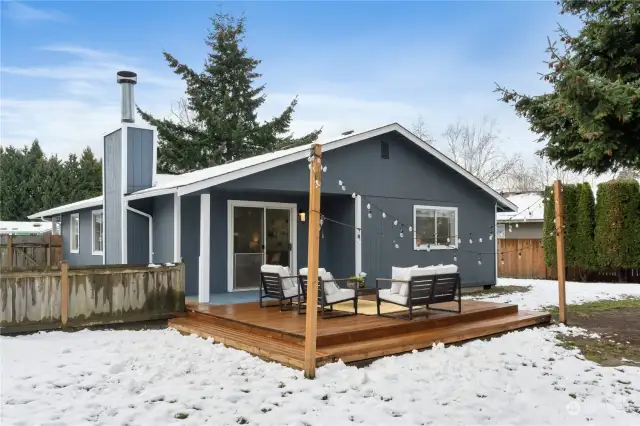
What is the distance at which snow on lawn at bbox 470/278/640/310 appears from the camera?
35.2 feet

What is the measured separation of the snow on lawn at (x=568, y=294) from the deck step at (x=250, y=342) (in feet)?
19.7

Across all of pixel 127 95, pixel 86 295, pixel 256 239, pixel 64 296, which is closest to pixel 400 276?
pixel 256 239

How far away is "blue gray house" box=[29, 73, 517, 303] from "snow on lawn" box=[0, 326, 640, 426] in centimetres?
400

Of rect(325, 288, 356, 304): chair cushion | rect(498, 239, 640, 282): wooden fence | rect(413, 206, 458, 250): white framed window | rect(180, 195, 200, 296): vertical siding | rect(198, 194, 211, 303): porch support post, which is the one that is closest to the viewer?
rect(325, 288, 356, 304): chair cushion

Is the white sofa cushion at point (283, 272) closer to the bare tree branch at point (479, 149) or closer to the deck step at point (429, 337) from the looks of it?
the deck step at point (429, 337)

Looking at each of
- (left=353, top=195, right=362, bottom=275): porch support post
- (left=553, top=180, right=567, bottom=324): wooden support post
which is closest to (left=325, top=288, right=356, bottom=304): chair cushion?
(left=353, top=195, right=362, bottom=275): porch support post

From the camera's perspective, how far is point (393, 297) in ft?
23.7

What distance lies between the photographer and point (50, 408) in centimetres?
420

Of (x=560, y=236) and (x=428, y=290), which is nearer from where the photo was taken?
(x=428, y=290)

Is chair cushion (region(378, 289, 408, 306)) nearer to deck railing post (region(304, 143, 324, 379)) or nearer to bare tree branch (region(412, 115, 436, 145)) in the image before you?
deck railing post (region(304, 143, 324, 379))

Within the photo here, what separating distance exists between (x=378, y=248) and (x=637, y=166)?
5228mm

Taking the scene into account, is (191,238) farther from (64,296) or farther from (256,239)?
(64,296)

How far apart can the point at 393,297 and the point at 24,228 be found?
2077 centimetres

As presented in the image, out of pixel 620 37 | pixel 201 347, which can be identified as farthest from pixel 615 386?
pixel 620 37
